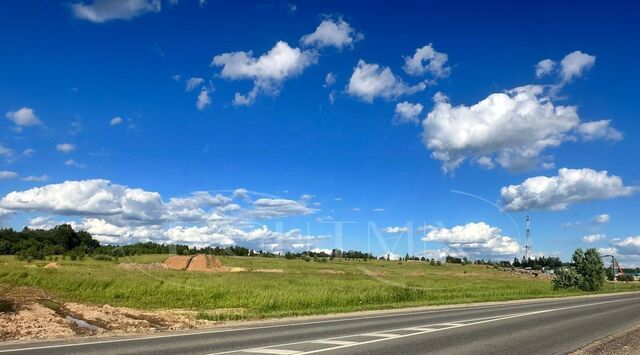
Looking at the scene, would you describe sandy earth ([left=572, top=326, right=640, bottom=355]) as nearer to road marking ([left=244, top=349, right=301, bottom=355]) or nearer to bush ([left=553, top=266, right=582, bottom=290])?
road marking ([left=244, top=349, right=301, bottom=355])

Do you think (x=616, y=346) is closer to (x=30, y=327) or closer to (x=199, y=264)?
(x=30, y=327)

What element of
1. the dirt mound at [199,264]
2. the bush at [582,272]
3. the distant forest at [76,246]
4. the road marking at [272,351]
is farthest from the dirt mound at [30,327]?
the distant forest at [76,246]

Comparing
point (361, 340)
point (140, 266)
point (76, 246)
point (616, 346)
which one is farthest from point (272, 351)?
point (76, 246)

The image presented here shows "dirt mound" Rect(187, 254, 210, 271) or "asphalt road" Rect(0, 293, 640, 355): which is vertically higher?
"dirt mound" Rect(187, 254, 210, 271)

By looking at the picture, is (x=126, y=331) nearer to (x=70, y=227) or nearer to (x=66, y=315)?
(x=66, y=315)

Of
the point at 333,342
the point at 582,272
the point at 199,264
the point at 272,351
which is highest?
the point at 199,264

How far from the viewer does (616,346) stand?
16750mm

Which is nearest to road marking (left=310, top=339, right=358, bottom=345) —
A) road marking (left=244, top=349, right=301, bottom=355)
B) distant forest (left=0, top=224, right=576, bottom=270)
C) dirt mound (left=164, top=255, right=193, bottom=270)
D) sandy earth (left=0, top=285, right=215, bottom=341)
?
road marking (left=244, top=349, right=301, bottom=355)

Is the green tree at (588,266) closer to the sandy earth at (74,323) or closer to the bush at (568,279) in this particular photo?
the bush at (568,279)

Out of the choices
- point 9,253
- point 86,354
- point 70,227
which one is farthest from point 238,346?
point 70,227

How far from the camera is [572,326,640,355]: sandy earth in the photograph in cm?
1530

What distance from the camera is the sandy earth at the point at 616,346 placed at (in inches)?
603

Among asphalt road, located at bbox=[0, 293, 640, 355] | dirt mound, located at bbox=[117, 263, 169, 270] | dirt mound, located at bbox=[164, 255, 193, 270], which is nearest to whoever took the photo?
asphalt road, located at bbox=[0, 293, 640, 355]

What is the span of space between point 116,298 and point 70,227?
14460 centimetres
